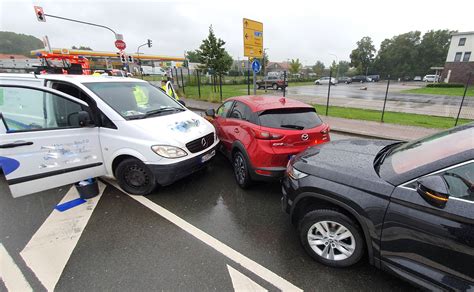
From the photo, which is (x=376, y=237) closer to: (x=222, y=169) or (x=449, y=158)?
(x=449, y=158)

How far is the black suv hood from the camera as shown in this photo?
195 centimetres

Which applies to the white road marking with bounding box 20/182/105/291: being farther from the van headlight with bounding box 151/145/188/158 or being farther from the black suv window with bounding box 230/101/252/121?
the black suv window with bounding box 230/101/252/121

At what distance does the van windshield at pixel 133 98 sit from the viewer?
3533 mm

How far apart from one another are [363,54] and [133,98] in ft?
286

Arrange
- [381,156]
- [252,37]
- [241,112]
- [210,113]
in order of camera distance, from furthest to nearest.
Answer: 1. [252,37]
2. [210,113]
3. [241,112]
4. [381,156]

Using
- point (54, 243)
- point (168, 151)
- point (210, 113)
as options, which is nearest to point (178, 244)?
point (168, 151)

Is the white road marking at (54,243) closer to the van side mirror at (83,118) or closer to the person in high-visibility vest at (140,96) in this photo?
the van side mirror at (83,118)

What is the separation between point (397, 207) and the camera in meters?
1.76

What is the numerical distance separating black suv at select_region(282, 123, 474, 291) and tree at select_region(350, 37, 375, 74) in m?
82.4

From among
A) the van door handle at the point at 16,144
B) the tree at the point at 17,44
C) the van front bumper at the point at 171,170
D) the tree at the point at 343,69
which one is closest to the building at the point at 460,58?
the tree at the point at 343,69

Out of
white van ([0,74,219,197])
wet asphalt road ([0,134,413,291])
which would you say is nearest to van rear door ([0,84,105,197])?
white van ([0,74,219,197])

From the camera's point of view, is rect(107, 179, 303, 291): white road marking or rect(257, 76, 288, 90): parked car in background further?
rect(257, 76, 288, 90): parked car in background

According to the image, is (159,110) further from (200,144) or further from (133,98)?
(200,144)

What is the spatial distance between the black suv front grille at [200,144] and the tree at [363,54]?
268 feet
